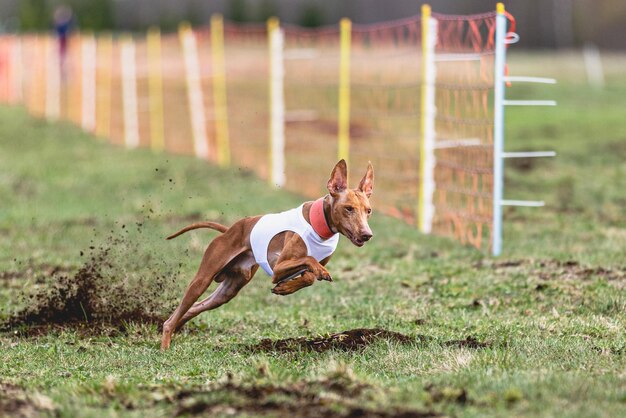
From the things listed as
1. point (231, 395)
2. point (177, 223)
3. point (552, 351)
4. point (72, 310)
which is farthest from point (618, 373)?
point (177, 223)

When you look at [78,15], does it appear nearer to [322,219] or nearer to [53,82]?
[53,82]

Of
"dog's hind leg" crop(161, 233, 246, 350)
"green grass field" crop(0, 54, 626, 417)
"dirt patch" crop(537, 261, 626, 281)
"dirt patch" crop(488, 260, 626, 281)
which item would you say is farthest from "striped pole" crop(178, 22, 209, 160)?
"dog's hind leg" crop(161, 233, 246, 350)

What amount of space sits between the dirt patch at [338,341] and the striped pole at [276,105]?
396 inches

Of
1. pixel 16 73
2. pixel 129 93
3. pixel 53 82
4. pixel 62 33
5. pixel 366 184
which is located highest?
pixel 62 33

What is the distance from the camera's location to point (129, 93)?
25500 millimetres

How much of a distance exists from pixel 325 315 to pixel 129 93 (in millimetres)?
16971

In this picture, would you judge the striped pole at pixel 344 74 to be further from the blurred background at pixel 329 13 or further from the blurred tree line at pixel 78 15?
the blurred tree line at pixel 78 15

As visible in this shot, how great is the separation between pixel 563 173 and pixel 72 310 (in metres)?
11.6

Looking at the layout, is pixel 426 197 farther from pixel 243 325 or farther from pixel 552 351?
pixel 552 351

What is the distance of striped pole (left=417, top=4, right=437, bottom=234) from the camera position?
13.1 meters

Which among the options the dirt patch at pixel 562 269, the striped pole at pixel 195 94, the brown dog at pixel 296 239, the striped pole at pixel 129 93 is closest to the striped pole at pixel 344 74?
the dirt patch at pixel 562 269

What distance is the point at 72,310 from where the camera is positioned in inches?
361

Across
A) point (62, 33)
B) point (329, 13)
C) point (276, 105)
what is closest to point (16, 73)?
point (62, 33)

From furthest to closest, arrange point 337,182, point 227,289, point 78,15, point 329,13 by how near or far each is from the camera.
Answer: point 78,15 < point 329,13 < point 227,289 < point 337,182
